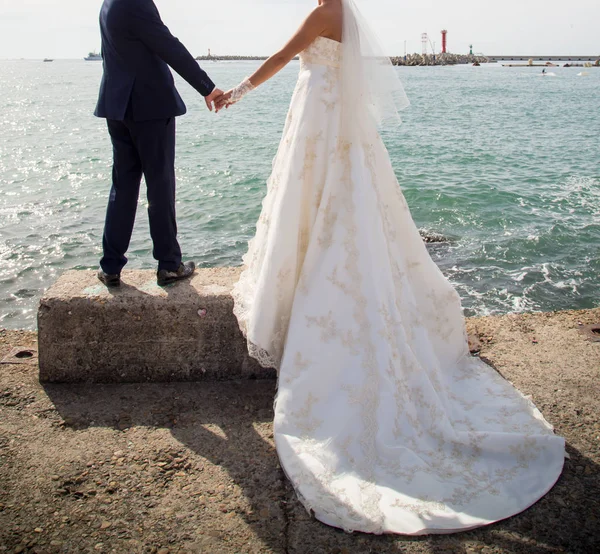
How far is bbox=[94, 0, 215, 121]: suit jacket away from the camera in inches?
138

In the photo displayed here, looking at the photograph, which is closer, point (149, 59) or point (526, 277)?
point (149, 59)

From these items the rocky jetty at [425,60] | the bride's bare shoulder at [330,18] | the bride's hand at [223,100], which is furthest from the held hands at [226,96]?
the rocky jetty at [425,60]

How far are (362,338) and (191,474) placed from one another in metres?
1.16

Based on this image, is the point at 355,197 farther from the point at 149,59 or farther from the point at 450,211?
the point at 450,211

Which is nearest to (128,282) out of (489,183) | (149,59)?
(149,59)

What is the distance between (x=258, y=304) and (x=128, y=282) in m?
1.05

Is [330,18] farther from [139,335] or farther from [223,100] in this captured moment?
[139,335]

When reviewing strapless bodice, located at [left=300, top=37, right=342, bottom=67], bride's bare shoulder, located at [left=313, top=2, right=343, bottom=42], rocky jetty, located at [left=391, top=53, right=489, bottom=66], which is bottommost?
strapless bodice, located at [left=300, top=37, right=342, bottom=67]

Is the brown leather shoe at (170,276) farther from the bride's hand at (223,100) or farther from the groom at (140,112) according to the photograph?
the bride's hand at (223,100)

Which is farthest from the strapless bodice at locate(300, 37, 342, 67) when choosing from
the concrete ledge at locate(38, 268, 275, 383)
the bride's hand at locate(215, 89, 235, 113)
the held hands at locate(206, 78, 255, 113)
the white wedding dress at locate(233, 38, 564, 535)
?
the concrete ledge at locate(38, 268, 275, 383)

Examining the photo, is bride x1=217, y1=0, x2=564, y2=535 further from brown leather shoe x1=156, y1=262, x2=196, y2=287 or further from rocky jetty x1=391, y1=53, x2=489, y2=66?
rocky jetty x1=391, y1=53, x2=489, y2=66

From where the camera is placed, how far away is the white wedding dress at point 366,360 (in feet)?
9.21

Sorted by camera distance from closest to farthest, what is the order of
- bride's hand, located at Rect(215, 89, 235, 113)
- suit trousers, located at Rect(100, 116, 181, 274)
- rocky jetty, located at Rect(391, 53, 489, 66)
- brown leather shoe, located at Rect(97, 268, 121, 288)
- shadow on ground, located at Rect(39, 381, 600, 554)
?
1. shadow on ground, located at Rect(39, 381, 600, 554)
2. suit trousers, located at Rect(100, 116, 181, 274)
3. brown leather shoe, located at Rect(97, 268, 121, 288)
4. bride's hand, located at Rect(215, 89, 235, 113)
5. rocky jetty, located at Rect(391, 53, 489, 66)

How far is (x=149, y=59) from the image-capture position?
363 centimetres
